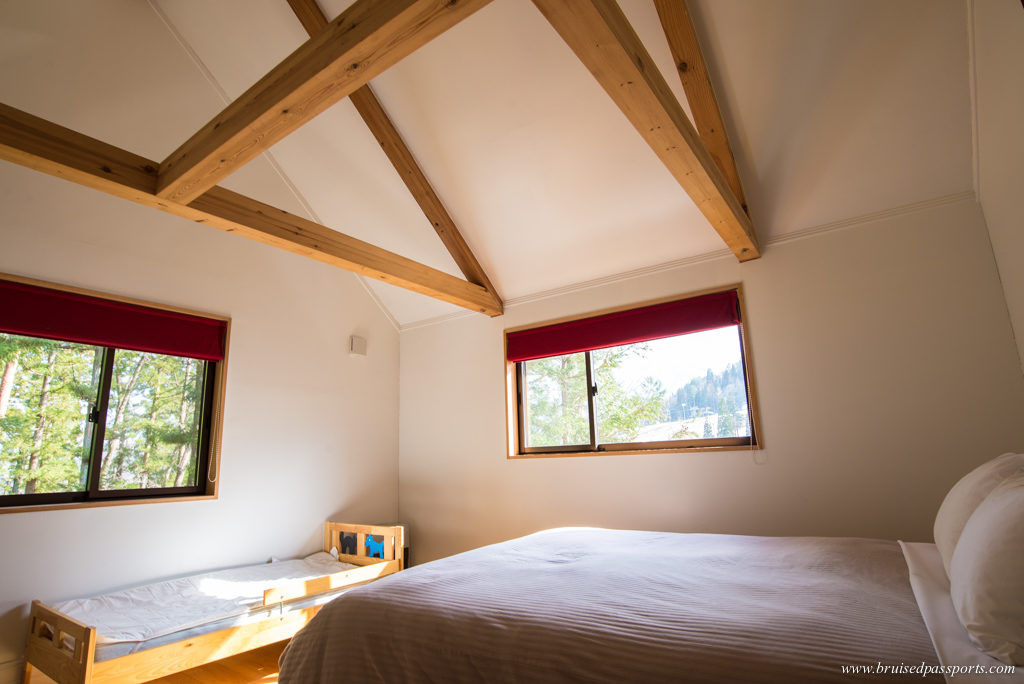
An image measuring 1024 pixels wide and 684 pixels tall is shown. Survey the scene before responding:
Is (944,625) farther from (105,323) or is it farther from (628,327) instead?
(105,323)

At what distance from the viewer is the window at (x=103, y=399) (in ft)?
9.35

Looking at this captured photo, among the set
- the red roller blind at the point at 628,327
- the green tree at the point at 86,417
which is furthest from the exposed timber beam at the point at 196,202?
the green tree at the point at 86,417

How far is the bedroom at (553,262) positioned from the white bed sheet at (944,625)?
1.28 meters

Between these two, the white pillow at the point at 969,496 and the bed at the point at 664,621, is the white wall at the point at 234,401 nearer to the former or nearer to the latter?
the bed at the point at 664,621

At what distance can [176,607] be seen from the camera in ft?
8.74

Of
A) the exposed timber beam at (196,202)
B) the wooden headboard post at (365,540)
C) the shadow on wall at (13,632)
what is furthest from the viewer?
the wooden headboard post at (365,540)

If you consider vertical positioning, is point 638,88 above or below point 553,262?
below

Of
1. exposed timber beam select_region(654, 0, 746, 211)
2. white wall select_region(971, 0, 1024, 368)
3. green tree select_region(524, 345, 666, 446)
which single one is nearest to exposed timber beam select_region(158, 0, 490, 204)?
exposed timber beam select_region(654, 0, 746, 211)

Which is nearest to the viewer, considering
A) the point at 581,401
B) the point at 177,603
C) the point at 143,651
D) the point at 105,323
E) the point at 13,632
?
the point at 143,651

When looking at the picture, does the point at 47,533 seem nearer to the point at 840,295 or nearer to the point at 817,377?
the point at 817,377

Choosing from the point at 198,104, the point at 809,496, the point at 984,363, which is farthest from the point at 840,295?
the point at 198,104

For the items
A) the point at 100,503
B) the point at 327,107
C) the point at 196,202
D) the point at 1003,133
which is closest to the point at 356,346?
the point at 100,503

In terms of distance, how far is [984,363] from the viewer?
98.2 inches

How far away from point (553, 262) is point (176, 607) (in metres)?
2.89
